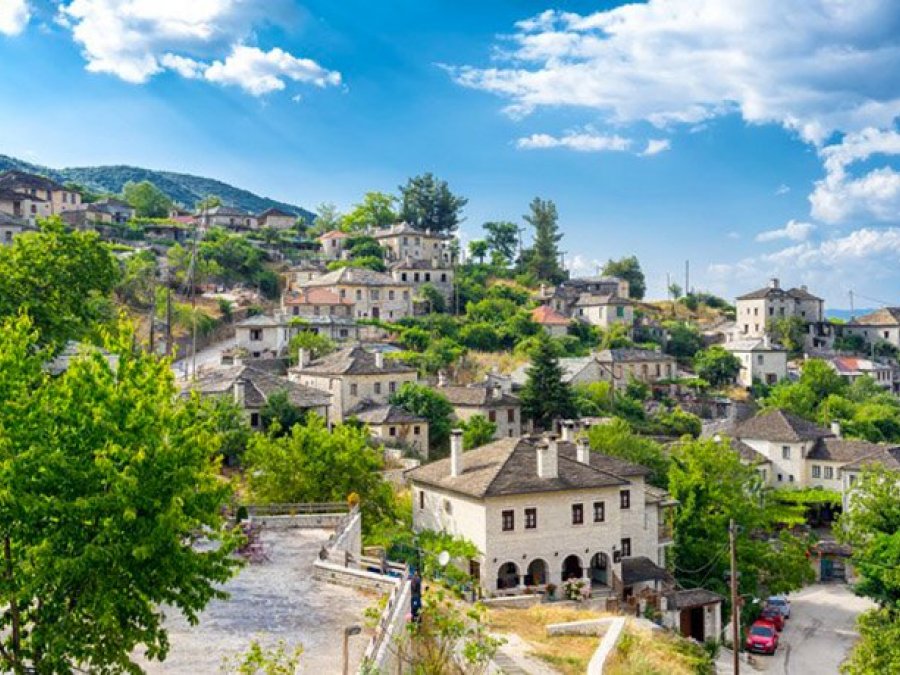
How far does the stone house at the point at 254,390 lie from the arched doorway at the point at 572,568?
2106 cm

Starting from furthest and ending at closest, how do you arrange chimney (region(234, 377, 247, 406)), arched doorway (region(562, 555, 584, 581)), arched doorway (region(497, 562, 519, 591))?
chimney (region(234, 377, 247, 406)), arched doorway (region(562, 555, 584, 581)), arched doorway (region(497, 562, 519, 591))

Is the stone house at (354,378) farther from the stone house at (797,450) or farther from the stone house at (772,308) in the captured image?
the stone house at (772,308)

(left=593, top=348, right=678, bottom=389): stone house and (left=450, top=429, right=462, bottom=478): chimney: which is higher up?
(left=593, top=348, right=678, bottom=389): stone house

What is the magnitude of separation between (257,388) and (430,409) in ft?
37.3

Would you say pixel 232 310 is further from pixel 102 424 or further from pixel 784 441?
pixel 102 424

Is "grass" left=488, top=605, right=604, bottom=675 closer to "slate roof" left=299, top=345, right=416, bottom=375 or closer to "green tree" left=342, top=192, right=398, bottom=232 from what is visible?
"slate roof" left=299, top=345, right=416, bottom=375

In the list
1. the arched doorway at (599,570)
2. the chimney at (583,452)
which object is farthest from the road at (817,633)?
the chimney at (583,452)

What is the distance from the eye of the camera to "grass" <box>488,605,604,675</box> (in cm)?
2453

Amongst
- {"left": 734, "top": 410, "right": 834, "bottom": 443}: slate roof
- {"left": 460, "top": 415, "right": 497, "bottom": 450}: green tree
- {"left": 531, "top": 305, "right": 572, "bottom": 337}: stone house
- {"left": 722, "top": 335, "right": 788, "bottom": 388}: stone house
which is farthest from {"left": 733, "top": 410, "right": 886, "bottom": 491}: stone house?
{"left": 531, "top": 305, "right": 572, "bottom": 337}: stone house

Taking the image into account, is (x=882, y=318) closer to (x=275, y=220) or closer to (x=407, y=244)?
(x=407, y=244)

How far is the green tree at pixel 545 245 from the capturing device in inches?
4668

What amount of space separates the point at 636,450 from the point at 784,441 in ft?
66.0

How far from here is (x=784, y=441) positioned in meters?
67.9

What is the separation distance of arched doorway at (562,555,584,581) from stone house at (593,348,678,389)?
135 ft
